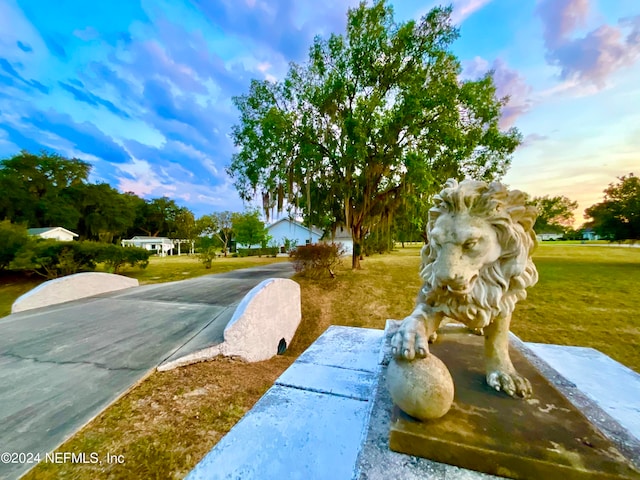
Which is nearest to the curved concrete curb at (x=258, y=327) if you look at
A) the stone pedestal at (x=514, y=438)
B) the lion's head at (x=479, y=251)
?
the stone pedestal at (x=514, y=438)

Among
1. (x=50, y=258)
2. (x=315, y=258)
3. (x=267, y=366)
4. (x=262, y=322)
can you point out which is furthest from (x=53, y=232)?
(x=267, y=366)

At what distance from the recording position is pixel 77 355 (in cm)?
313

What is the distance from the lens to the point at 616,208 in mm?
12562

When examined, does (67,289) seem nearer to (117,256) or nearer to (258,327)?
(258,327)

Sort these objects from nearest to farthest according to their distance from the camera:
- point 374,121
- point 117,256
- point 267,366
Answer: point 267,366
point 374,121
point 117,256

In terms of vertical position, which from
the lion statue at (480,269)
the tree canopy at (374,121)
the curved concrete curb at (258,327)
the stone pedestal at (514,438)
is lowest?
the curved concrete curb at (258,327)

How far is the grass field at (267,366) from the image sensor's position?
6.59 feet

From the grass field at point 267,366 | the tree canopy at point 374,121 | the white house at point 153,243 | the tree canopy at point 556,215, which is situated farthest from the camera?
the tree canopy at point 556,215

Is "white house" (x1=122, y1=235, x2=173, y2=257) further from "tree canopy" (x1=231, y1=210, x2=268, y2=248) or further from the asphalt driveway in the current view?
the asphalt driveway

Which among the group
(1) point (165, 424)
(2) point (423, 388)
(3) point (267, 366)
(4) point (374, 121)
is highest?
(4) point (374, 121)

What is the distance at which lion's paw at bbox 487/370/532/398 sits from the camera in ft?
4.13

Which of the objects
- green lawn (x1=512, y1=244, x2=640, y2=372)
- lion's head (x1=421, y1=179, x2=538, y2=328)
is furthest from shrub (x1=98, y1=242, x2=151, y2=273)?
green lawn (x1=512, y1=244, x2=640, y2=372)

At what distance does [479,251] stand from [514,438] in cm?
76

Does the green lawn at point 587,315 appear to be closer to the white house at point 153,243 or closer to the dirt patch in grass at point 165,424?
the dirt patch in grass at point 165,424
